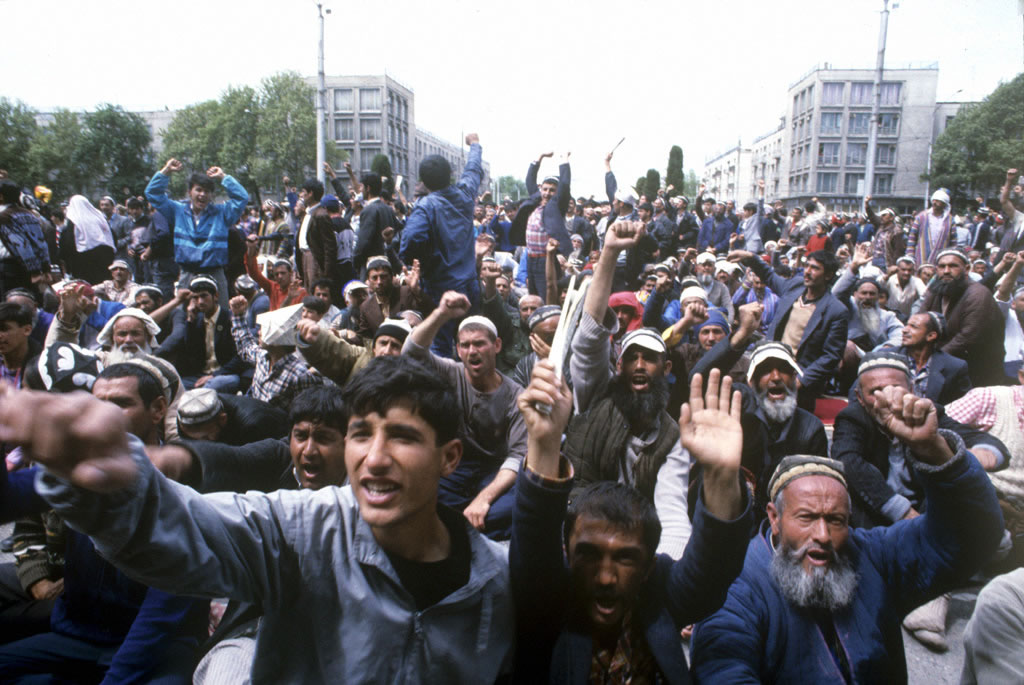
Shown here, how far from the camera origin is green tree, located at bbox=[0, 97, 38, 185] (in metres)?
7.40

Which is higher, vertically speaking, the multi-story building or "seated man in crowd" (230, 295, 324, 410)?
the multi-story building

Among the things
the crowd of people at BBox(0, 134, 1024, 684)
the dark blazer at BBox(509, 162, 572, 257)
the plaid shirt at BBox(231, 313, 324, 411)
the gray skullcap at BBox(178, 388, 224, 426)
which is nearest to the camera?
the crowd of people at BBox(0, 134, 1024, 684)

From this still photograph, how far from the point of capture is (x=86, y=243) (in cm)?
816

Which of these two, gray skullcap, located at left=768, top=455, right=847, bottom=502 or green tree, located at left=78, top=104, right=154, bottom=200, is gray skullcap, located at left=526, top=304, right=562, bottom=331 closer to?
gray skullcap, located at left=768, top=455, right=847, bottom=502

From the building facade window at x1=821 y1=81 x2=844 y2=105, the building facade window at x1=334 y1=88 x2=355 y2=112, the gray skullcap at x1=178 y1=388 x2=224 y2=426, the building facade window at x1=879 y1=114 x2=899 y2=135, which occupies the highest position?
the building facade window at x1=821 y1=81 x2=844 y2=105

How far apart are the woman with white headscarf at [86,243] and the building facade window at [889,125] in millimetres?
68954

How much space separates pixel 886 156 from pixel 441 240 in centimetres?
6981

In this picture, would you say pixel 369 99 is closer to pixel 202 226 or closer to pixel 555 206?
pixel 555 206

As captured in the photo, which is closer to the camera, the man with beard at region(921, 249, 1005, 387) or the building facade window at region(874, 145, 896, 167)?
the man with beard at region(921, 249, 1005, 387)

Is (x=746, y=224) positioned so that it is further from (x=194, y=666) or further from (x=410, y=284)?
(x=194, y=666)

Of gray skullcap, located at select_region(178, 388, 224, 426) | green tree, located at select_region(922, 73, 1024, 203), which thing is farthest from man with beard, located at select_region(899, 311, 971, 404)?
green tree, located at select_region(922, 73, 1024, 203)

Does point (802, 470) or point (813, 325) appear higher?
point (813, 325)

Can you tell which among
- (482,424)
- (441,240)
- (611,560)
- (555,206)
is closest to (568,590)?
(611,560)

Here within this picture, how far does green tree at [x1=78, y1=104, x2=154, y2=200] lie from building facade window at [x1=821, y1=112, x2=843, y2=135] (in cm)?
6061
